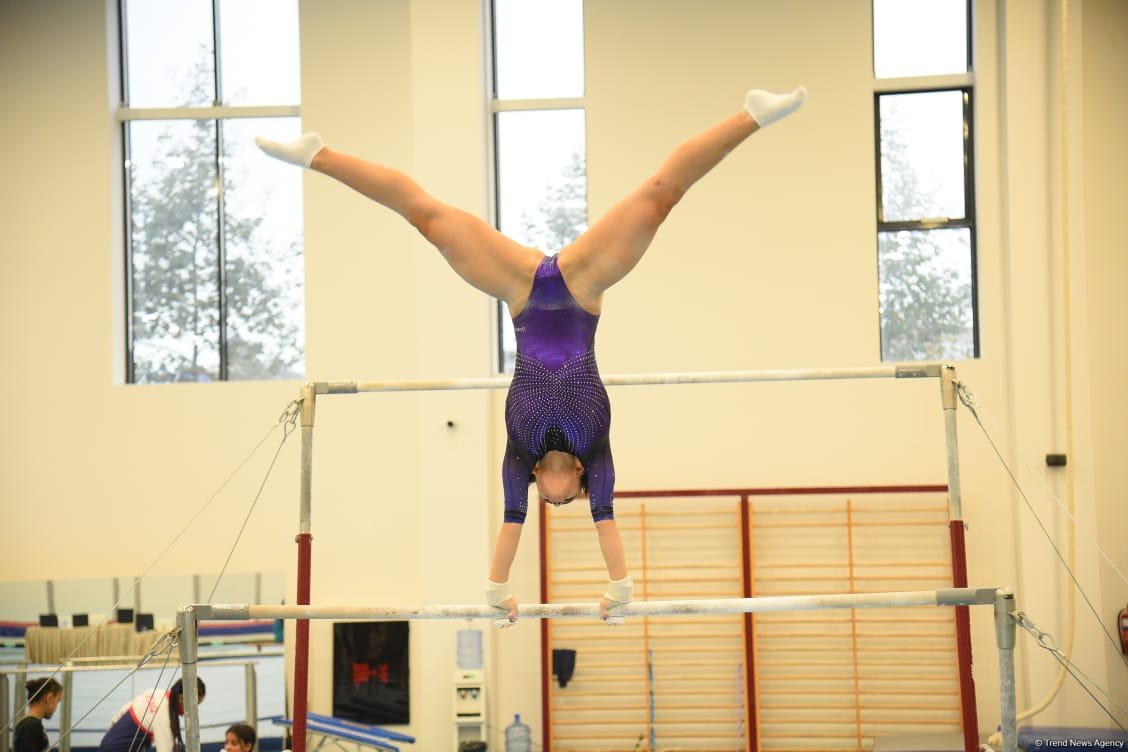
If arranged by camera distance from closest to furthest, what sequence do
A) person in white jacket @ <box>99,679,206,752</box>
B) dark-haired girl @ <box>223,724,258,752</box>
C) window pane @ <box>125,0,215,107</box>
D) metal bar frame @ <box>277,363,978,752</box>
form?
1. metal bar frame @ <box>277,363,978,752</box>
2. person in white jacket @ <box>99,679,206,752</box>
3. dark-haired girl @ <box>223,724,258,752</box>
4. window pane @ <box>125,0,215,107</box>

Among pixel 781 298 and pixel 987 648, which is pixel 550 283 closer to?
pixel 781 298

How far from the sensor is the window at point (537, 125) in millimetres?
9312

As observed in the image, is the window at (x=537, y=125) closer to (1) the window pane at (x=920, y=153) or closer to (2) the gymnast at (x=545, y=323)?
(1) the window pane at (x=920, y=153)

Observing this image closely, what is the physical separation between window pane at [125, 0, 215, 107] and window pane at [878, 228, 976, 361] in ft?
19.0

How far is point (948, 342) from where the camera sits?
8.96m

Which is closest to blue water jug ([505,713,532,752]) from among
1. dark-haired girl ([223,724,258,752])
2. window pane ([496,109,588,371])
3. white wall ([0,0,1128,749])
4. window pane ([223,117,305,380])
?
white wall ([0,0,1128,749])

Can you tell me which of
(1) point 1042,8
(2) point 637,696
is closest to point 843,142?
(1) point 1042,8

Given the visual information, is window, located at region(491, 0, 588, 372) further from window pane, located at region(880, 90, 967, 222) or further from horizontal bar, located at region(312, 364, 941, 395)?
horizontal bar, located at region(312, 364, 941, 395)

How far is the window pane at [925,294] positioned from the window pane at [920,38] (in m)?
1.32

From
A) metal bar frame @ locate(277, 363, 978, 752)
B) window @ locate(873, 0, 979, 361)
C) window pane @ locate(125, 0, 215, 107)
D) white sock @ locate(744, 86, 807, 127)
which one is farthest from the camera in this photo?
window pane @ locate(125, 0, 215, 107)

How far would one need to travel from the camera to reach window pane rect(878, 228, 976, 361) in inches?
353

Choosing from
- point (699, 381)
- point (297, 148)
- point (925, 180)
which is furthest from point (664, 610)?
point (925, 180)

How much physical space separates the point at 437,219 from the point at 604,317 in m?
4.36

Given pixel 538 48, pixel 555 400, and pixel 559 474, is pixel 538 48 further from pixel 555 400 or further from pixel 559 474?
pixel 559 474
